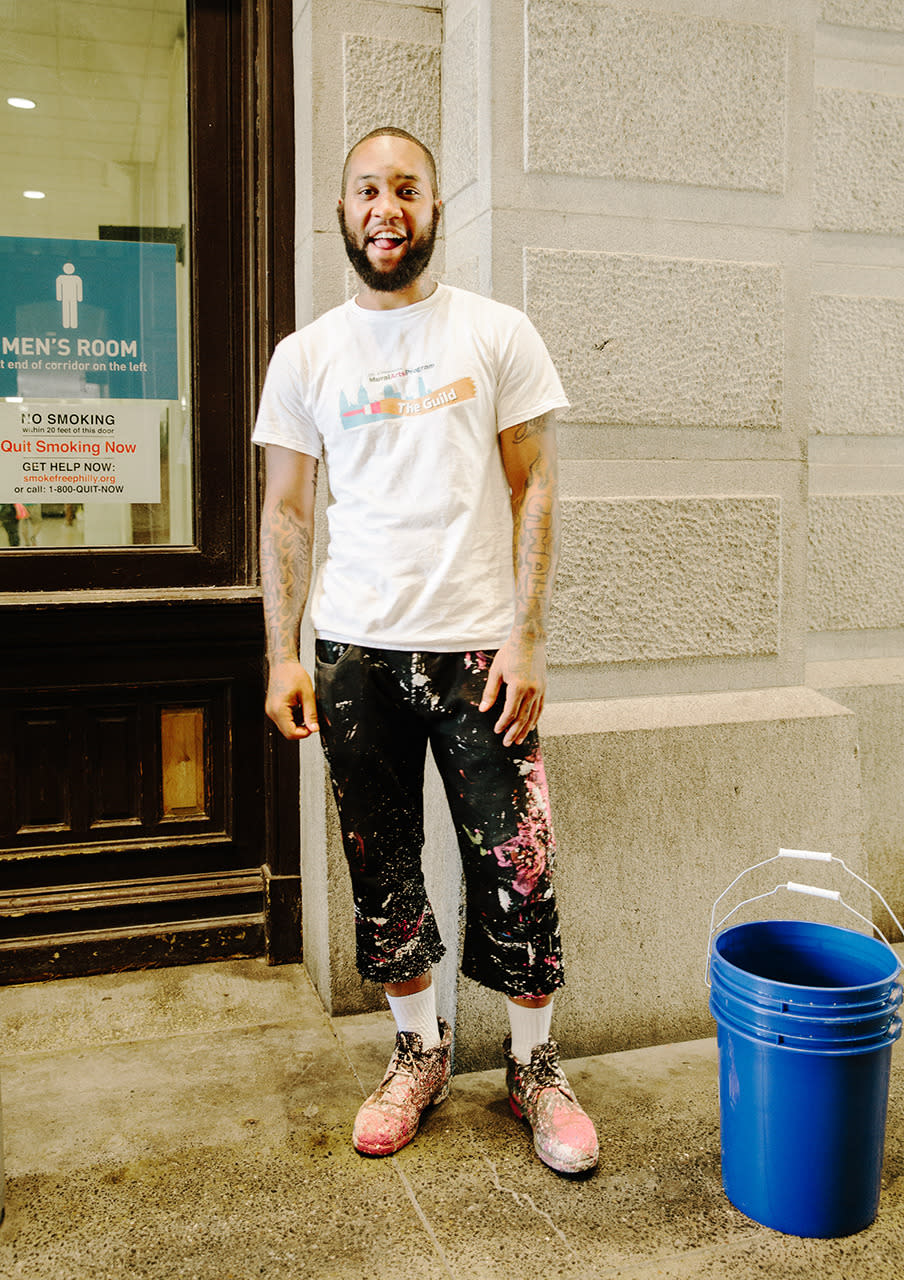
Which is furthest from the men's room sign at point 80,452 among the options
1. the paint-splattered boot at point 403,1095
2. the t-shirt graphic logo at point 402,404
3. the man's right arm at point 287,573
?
the paint-splattered boot at point 403,1095

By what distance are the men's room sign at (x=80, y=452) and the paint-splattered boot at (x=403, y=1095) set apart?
188cm

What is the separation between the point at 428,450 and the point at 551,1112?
146 cm

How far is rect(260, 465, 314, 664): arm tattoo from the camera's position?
8.07 ft

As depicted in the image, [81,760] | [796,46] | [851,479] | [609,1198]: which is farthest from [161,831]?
[796,46]

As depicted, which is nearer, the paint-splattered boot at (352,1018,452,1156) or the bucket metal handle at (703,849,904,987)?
the bucket metal handle at (703,849,904,987)

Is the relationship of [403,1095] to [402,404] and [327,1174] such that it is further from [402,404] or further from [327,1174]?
[402,404]

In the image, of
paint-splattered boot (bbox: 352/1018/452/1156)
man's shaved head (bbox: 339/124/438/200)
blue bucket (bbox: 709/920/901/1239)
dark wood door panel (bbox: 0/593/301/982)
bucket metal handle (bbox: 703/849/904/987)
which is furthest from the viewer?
dark wood door panel (bbox: 0/593/301/982)

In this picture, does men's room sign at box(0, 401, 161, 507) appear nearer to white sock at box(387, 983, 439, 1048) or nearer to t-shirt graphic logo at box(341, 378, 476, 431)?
t-shirt graphic logo at box(341, 378, 476, 431)

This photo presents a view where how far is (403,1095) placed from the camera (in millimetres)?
2496

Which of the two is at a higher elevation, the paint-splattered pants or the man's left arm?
the man's left arm

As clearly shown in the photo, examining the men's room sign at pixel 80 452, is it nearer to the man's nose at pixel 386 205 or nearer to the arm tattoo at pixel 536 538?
the man's nose at pixel 386 205

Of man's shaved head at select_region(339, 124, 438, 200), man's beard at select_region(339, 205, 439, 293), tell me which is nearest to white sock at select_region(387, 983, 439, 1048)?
man's beard at select_region(339, 205, 439, 293)

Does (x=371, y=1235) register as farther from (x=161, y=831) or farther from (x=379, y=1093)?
(x=161, y=831)

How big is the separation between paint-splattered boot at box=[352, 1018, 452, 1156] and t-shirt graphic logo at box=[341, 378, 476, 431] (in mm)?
1436
